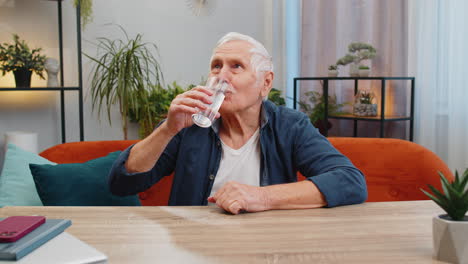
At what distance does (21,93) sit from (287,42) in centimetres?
248

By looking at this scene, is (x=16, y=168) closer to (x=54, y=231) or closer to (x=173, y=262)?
(x=54, y=231)

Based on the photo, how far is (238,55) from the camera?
1631 millimetres

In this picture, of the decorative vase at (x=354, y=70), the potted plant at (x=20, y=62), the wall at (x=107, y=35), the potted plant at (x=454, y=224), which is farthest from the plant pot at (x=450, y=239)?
the wall at (x=107, y=35)

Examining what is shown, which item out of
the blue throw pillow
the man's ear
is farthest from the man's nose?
the blue throw pillow

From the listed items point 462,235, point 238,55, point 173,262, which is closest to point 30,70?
point 238,55

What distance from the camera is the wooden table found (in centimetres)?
90

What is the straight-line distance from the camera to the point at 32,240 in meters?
0.86

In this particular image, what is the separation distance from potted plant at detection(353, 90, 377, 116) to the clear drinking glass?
8.45 ft

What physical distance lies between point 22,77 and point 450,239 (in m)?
3.52

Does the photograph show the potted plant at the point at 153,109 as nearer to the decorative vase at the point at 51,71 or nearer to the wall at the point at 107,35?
the wall at the point at 107,35

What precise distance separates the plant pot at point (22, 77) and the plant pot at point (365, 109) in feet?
8.27

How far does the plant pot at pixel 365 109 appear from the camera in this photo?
3.76m

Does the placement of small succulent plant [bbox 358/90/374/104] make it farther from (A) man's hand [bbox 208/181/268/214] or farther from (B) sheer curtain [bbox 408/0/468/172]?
(A) man's hand [bbox 208/181/268/214]

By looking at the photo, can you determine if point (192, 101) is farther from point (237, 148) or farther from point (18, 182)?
point (18, 182)
